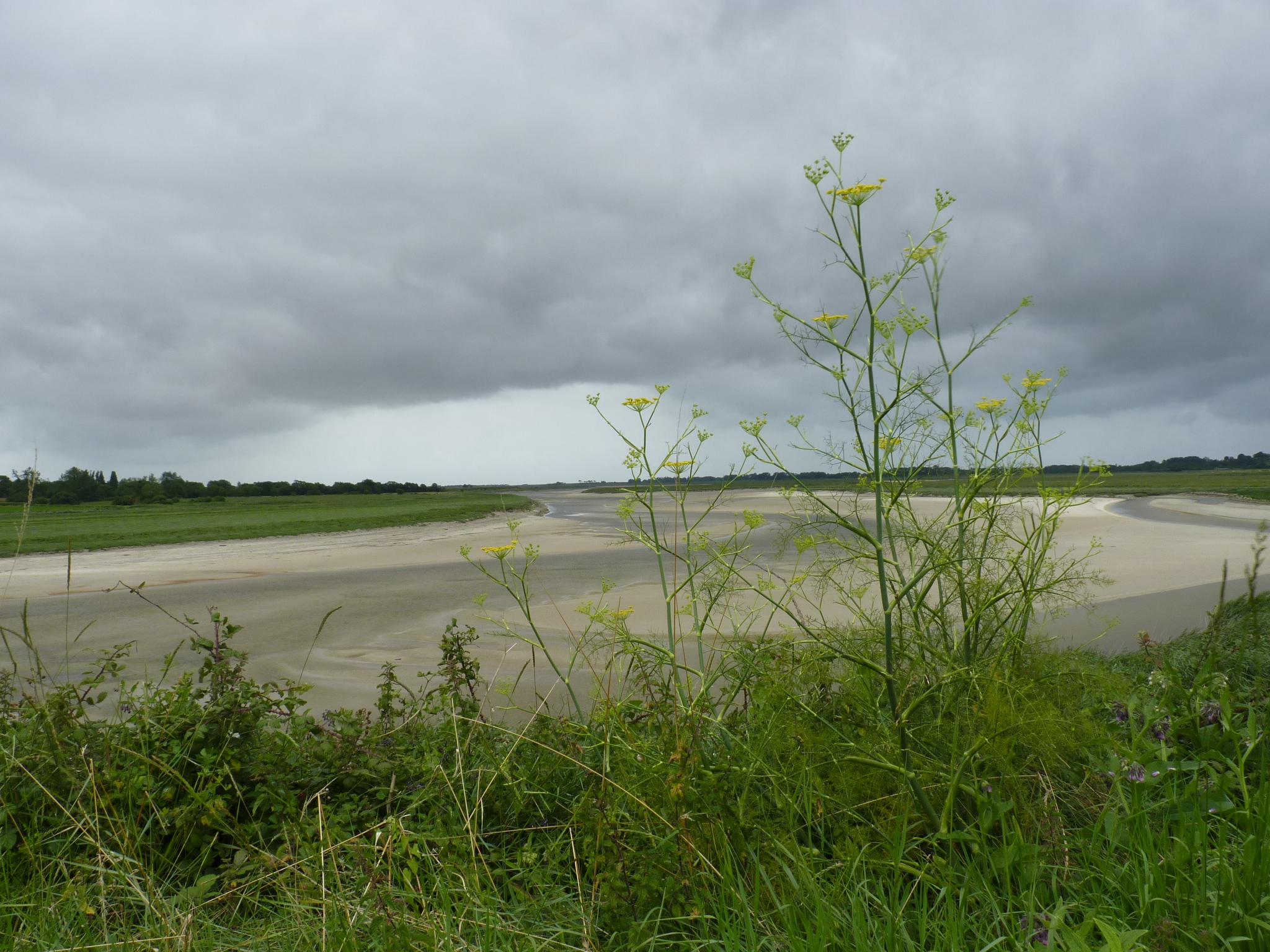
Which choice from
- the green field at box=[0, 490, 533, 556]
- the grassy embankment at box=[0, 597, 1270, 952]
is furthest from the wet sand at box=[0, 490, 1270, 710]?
the green field at box=[0, 490, 533, 556]

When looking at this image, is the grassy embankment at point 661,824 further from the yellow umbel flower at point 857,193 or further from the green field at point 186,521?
the green field at point 186,521

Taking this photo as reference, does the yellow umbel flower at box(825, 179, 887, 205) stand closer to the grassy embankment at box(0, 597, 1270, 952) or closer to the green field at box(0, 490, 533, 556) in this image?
the grassy embankment at box(0, 597, 1270, 952)

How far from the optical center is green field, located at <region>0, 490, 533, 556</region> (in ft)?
77.2

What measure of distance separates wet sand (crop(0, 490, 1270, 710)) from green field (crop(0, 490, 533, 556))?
241 cm

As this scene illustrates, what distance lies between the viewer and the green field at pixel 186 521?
2352 cm

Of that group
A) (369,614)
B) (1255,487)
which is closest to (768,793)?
(369,614)

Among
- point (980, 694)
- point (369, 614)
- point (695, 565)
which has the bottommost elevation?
point (369, 614)

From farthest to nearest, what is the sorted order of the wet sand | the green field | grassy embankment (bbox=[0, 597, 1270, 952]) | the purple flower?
the green field < the wet sand < grassy embankment (bbox=[0, 597, 1270, 952]) < the purple flower

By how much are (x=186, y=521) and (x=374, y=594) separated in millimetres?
25850

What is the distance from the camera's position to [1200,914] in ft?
6.02

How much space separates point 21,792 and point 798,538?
341 cm

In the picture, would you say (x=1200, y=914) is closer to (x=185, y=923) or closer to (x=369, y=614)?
(x=185, y=923)

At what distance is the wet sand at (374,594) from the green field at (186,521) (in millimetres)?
2412

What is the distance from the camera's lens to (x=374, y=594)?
37.4ft
